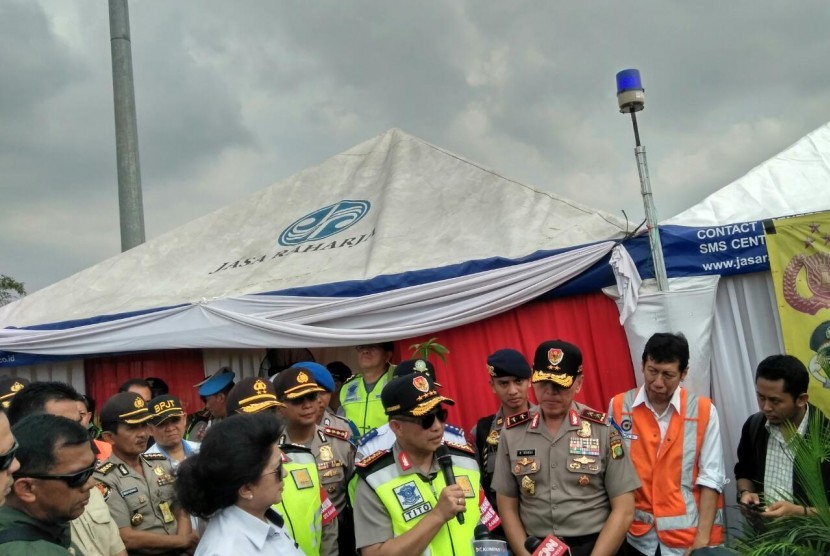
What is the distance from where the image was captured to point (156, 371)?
23.5 feet

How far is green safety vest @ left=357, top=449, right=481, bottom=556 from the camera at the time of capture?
2818 mm

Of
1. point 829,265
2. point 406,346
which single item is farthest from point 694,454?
point 406,346

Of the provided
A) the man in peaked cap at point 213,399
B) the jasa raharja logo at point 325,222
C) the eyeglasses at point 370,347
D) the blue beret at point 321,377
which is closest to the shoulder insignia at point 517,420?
the blue beret at point 321,377

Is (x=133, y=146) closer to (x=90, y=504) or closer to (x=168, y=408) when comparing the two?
(x=168, y=408)

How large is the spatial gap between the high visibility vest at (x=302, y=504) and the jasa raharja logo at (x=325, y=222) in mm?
3943

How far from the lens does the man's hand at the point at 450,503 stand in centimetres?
265

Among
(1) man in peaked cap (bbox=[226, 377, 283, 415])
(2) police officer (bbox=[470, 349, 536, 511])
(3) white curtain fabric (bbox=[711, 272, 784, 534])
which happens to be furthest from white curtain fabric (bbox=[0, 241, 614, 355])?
(1) man in peaked cap (bbox=[226, 377, 283, 415])

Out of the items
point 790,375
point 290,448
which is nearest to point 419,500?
point 290,448

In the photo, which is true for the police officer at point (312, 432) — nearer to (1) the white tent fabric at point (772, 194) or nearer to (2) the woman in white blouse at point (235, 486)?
(2) the woman in white blouse at point (235, 486)

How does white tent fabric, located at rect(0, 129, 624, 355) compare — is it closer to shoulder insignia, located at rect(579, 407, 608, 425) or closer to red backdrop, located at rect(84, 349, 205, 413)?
red backdrop, located at rect(84, 349, 205, 413)

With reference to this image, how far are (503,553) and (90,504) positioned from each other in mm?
1772

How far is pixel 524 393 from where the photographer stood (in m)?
4.25

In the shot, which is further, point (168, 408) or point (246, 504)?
point (168, 408)

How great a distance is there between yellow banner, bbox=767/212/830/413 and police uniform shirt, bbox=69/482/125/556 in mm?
3994
